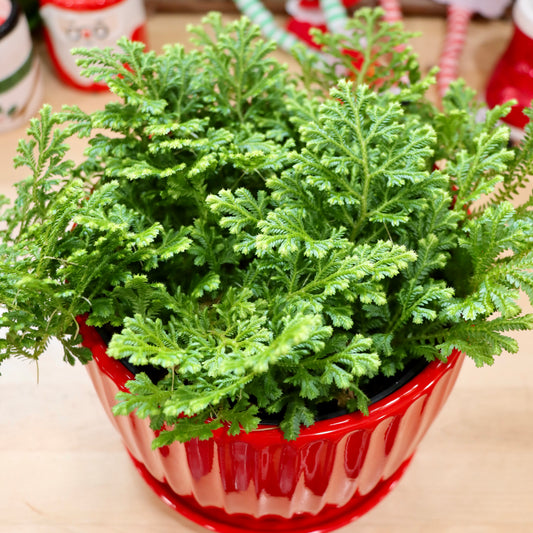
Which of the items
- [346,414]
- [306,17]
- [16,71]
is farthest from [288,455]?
[306,17]

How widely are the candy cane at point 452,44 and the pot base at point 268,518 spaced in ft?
1.78

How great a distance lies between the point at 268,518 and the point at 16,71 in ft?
1.92

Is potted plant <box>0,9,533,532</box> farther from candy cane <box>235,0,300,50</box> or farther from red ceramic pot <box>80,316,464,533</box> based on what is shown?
candy cane <box>235,0,300,50</box>

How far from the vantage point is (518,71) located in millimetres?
816

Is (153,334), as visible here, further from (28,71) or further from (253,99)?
(28,71)

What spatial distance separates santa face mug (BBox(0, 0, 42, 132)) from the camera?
2.45 feet

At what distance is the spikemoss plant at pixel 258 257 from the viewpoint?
1.25 feet

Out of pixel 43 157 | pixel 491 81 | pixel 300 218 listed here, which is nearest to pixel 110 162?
pixel 43 157

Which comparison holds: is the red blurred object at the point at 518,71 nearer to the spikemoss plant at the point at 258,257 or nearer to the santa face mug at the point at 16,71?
the spikemoss plant at the point at 258,257

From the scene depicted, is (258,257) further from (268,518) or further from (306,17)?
(306,17)

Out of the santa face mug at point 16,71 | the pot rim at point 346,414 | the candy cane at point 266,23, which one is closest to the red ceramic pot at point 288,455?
the pot rim at point 346,414

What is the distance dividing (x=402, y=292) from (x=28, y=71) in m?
0.59

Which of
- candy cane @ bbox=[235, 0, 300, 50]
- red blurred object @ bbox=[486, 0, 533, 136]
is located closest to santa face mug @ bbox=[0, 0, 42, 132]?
candy cane @ bbox=[235, 0, 300, 50]

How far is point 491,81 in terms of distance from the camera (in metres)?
0.87
